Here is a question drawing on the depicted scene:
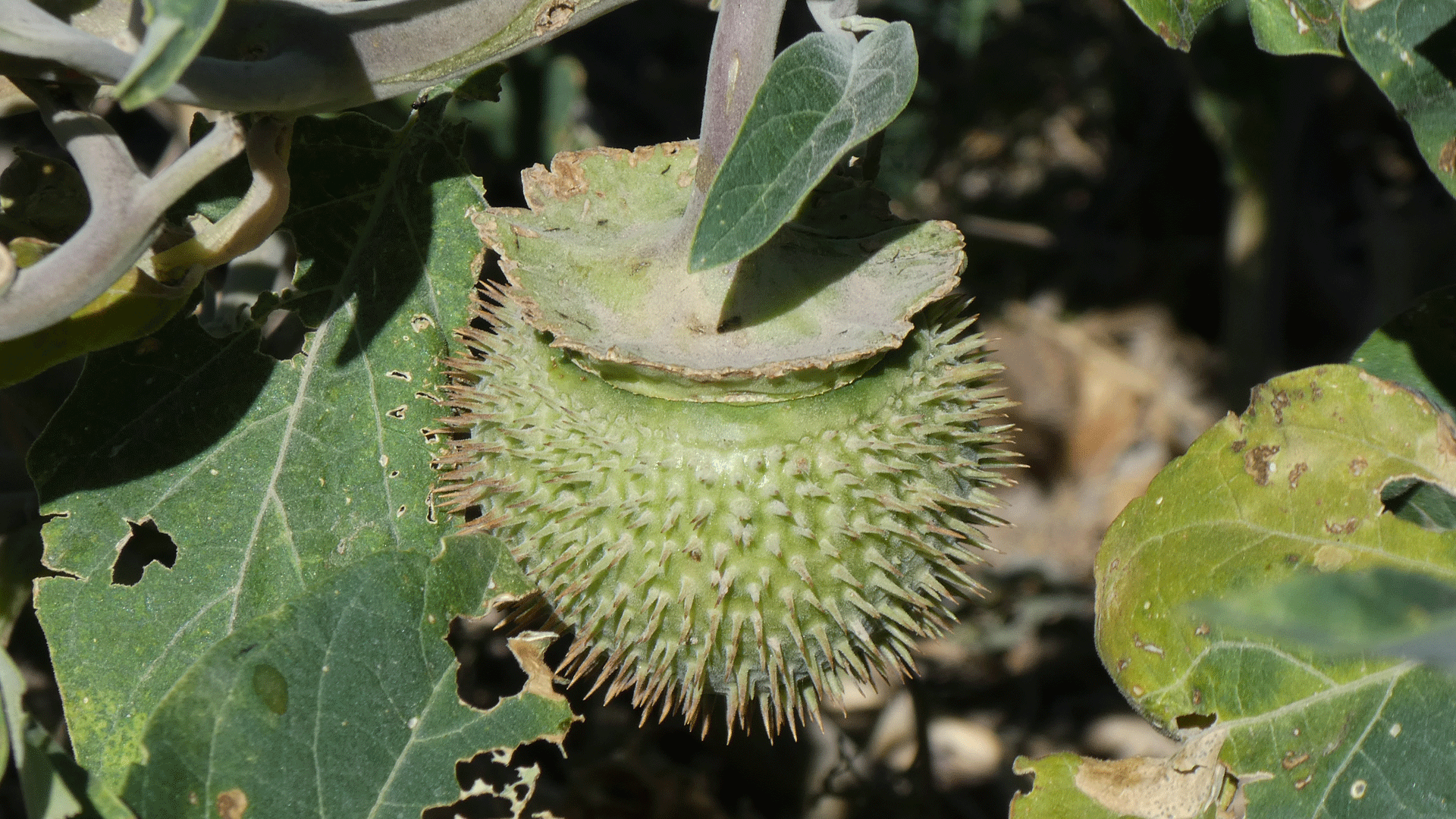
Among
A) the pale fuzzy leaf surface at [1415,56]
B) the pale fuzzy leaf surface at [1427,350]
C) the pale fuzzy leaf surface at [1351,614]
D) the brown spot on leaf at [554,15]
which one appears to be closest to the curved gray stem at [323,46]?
the brown spot on leaf at [554,15]

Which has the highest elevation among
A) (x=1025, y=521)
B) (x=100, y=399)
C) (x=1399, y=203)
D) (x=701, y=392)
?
(x=701, y=392)

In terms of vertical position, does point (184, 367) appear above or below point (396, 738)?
above

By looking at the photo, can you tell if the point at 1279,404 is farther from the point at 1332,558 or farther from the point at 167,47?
the point at 167,47

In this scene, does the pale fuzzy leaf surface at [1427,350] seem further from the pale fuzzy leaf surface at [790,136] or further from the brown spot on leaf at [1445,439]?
the pale fuzzy leaf surface at [790,136]

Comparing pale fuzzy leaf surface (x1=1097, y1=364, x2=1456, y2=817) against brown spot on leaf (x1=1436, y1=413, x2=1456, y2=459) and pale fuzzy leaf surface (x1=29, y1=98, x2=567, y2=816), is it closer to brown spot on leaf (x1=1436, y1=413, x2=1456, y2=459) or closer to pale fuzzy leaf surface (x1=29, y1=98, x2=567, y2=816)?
brown spot on leaf (x1=1436, y1=413, x2=1456, y2=459)

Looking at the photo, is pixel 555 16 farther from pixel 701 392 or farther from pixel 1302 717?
pixel 1302 717

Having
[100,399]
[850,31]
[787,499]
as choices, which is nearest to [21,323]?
[100,399]

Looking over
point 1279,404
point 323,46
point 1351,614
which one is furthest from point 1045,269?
point 1351,614
